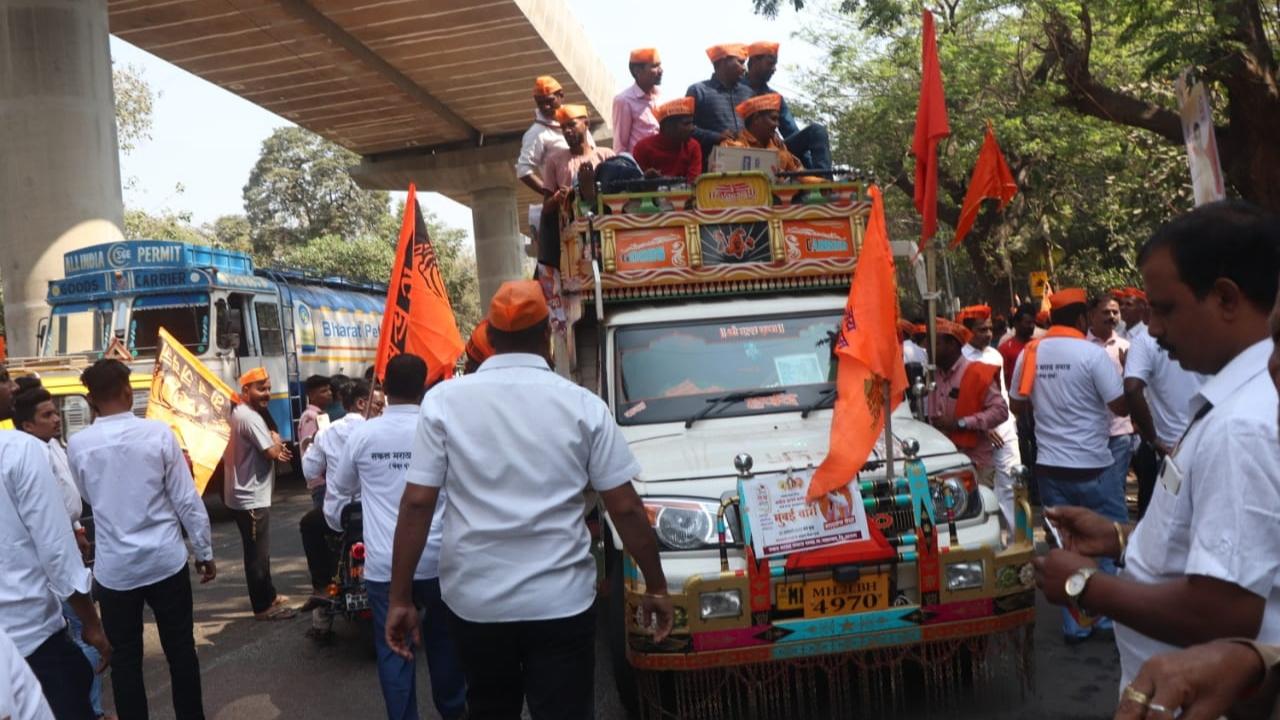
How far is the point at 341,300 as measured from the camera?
23.3 m

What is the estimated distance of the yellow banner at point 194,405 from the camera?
8.95m

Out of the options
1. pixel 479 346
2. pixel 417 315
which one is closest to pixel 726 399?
pixel 479 346

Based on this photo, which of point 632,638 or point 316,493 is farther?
point 316,493

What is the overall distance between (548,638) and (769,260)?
149 inches

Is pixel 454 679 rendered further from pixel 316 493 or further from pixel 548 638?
pixel 316 493

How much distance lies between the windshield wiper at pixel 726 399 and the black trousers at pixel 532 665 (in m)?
2.54

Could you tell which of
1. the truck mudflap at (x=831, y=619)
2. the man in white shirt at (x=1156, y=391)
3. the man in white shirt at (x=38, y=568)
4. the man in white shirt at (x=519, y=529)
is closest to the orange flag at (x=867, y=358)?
the truck mudflap at (x=831, y=619)

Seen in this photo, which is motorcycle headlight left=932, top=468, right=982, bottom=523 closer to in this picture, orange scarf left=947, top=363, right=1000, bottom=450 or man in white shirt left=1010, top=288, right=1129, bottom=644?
man in white shirt left=1010, top=288, right=1129, bottom=644

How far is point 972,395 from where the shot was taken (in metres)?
7.86

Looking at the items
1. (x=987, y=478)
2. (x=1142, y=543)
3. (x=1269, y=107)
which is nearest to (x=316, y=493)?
(x=987, y=478)

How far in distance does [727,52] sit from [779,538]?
498 centimetres

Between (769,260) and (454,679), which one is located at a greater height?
(769,260)

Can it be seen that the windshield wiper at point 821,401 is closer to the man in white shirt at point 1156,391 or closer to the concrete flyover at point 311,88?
the man in white shirt at point 1156,391

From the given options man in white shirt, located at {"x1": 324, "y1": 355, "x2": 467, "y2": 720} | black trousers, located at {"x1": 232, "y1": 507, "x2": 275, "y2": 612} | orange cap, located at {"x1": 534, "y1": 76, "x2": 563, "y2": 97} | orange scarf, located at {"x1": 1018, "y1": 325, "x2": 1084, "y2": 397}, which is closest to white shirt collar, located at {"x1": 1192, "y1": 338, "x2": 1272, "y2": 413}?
man in white shirt, located at {"x1": 324, "y1": 355, "x2": 467, "y2": 720}
